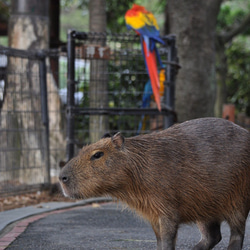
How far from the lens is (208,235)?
190 inches

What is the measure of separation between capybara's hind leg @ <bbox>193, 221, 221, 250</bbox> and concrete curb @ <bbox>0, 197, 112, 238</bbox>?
2.03 metres

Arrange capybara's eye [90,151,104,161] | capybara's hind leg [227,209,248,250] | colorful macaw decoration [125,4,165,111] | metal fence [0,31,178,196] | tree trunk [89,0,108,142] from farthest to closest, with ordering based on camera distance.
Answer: tree trunk [89,0,108,142]
metal fence [0,31,178,196]
colorful macaw decoration [125,4,165,111]
capybara's hind leg [227,209,248,250]
capybara's eye [90,151,104,161]

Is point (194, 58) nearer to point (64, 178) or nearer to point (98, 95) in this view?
point (98, 95)

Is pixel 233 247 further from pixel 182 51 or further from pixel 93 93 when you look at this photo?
pixel 182 51

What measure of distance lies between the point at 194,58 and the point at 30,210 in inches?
203

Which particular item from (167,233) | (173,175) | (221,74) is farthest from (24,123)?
(221,74)

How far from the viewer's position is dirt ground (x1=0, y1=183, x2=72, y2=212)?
25.1 ft

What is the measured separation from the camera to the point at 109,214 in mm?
6988

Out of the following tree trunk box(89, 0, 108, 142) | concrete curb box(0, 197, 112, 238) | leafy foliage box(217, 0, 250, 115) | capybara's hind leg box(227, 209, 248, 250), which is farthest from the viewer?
leafy foliage box(217, 0, 250, 115)

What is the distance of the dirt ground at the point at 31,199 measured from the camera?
25.1 ft

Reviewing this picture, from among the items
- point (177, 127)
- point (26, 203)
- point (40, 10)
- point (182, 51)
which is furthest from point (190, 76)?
point (177, 127)

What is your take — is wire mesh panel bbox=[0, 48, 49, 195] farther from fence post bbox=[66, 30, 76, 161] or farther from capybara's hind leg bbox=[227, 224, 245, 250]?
capybara's hind leg bbox=[227, 224, 245, 250]

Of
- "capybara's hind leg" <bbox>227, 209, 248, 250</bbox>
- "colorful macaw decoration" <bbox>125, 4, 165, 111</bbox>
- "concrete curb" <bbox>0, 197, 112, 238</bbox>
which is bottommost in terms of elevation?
"concrete curb" <bbox>0, 197, 112, 238</bbox>

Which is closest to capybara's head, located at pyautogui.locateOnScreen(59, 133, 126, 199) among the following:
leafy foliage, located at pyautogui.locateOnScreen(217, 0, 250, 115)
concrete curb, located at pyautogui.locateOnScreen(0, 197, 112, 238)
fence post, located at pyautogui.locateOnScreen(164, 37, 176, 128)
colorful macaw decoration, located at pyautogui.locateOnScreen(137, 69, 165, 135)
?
concrete curb, located at pyautogui.locateOnScreen(0, 197, 112, 238)
